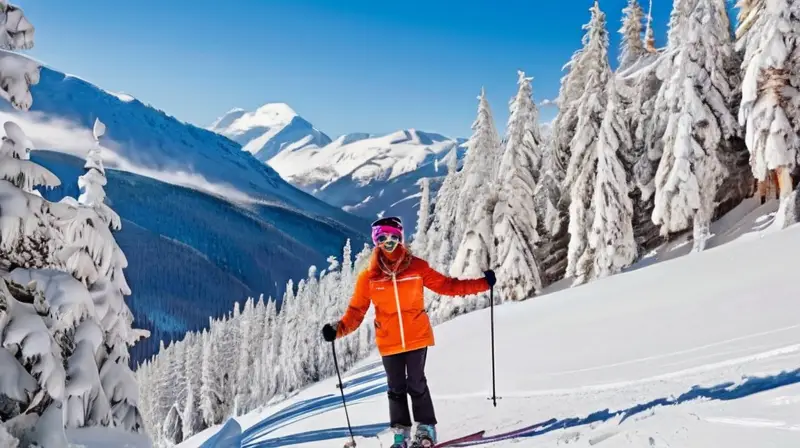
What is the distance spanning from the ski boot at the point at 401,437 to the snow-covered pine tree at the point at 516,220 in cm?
2323

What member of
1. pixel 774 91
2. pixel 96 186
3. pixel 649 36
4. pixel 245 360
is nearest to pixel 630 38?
pixel 649 36

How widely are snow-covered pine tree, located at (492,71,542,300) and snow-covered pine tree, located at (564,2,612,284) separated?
1.87 metres

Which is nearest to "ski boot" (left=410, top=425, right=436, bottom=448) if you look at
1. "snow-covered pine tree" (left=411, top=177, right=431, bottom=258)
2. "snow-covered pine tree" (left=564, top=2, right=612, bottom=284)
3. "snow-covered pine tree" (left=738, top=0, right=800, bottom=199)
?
"snow-covered pine tree" (left=738, top=0, right=800, bottom=199)

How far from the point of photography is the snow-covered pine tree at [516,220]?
2905 cm

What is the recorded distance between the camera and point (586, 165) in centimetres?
2897

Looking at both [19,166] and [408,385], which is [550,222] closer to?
[408,385]

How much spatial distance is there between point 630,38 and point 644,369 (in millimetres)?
45855

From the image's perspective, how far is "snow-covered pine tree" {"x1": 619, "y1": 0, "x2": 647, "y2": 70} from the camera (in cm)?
4716

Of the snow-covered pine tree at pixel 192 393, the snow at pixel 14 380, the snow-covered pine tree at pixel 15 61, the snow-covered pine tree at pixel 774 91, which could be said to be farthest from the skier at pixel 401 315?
the snow-covered pine tree at pixel 192 393

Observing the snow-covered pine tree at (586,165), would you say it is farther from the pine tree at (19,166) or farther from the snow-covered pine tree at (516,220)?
the pine tree at (19,166)

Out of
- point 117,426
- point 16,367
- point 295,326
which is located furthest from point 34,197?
point 295,326

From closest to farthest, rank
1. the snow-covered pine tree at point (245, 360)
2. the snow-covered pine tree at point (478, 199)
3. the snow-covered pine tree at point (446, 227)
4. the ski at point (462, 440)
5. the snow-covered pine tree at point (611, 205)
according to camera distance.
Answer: the ski at point (462, 440), the snow-covered pine tree at point (611, 205), the snow-covered pine tree at point (478, 199), the snow-covered pine tree at point (446, 227), the snow-covered pine tree at point (245, 360)

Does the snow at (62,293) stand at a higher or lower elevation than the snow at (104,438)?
higher

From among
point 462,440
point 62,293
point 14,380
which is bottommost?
point 462,440
